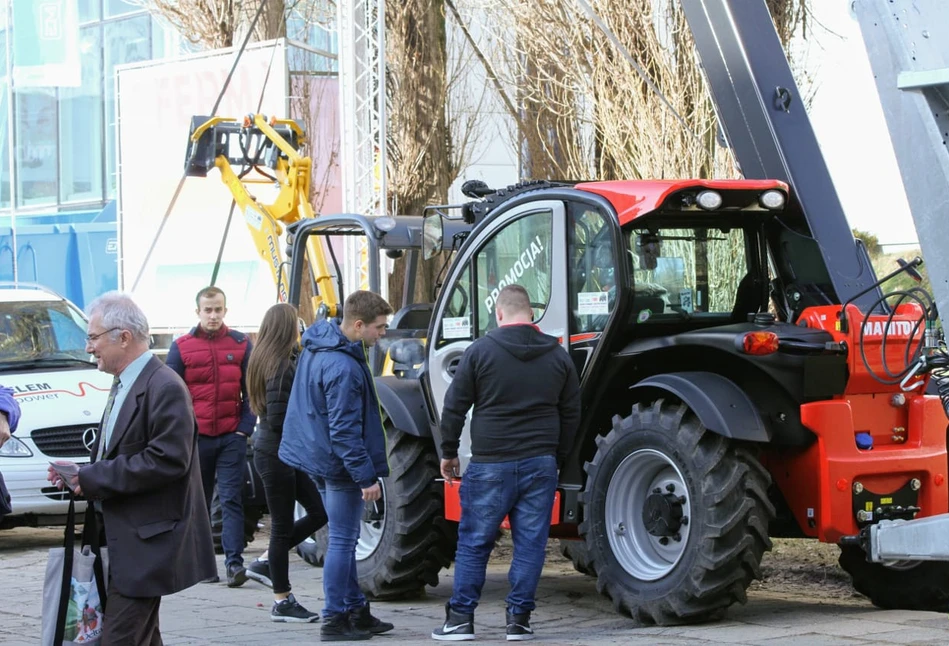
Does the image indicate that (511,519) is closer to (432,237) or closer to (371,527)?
(371,527)

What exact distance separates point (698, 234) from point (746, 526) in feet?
5.91

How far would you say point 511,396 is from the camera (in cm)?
763

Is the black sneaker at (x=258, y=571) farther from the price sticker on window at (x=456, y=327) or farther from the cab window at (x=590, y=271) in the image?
the cab window at (x=590, y=271)

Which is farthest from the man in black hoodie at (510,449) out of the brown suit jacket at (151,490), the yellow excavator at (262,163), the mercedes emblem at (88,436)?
the yellow excavator at (262,163)

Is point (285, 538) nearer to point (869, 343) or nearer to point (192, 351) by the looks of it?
point (192, 351)

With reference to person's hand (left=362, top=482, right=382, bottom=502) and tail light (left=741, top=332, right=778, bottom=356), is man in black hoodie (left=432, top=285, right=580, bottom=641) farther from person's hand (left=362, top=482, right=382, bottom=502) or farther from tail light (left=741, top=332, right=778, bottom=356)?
tail light (left=741, top=332, right=778, bottom=356)

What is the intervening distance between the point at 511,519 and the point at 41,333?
6.32 metres

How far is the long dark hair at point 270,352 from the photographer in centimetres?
877

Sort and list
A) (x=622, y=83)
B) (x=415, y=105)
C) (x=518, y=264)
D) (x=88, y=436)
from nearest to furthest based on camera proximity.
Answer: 1. (x=518, y=264)
2. (x=88, y=436)
3. (x=622, y=83)
4. (x=415, y=105)

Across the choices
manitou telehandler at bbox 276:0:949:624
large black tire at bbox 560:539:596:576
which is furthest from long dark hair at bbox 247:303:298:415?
large black tire at bbox 560:539:596:576

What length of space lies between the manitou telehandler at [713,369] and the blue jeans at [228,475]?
1.16 meters

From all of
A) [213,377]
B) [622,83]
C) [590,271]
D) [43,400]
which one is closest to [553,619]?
[590,271]

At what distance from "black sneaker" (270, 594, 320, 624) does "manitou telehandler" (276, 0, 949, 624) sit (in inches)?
28.7

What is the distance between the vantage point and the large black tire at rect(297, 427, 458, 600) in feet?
29.6
